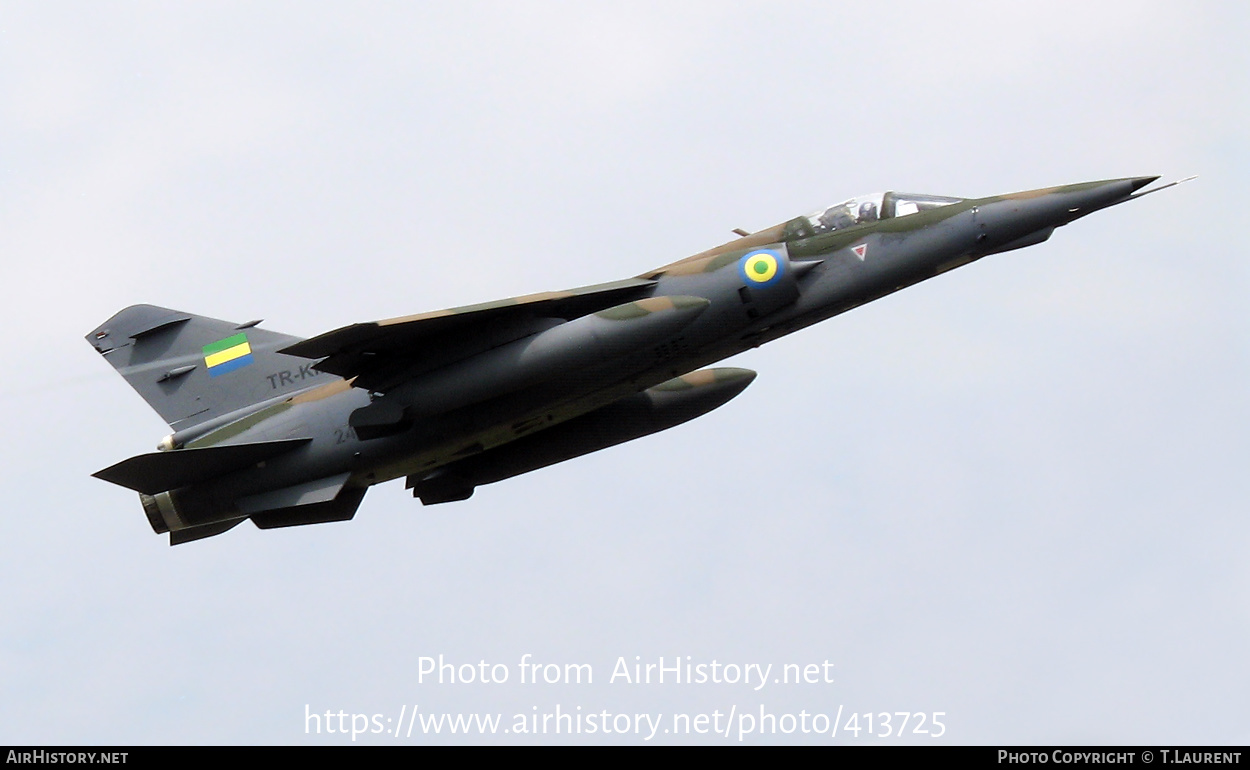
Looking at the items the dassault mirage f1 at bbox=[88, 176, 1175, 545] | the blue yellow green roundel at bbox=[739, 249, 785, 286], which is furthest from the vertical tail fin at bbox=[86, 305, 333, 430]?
the blue yellow green roundel at bbox=[739, 249, 785, 286]

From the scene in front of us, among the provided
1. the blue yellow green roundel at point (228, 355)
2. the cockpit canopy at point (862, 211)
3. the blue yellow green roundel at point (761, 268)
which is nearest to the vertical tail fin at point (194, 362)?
the blue yellow green roundel at point (228, 355)

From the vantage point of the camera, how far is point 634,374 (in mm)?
20453

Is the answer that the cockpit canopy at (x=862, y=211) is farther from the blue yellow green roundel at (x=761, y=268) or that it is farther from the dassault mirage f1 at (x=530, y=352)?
the blue yellow green roundel at (x=761, y=268)

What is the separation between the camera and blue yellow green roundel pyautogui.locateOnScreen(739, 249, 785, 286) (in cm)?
2023

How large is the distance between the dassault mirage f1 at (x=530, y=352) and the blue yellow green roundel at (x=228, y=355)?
0.98 metres

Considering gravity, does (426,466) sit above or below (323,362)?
below

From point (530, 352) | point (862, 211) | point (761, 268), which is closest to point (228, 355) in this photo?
point (530, 352)

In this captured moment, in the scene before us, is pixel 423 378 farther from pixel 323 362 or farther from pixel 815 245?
pixel 815 245

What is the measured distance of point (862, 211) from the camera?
20.9 m

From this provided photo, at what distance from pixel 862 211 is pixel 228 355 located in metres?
9.48

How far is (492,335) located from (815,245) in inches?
174

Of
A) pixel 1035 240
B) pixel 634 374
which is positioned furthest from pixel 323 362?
pixel 1035 240

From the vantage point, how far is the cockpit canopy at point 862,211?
2078cm

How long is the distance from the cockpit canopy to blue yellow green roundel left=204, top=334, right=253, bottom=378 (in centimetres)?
819
